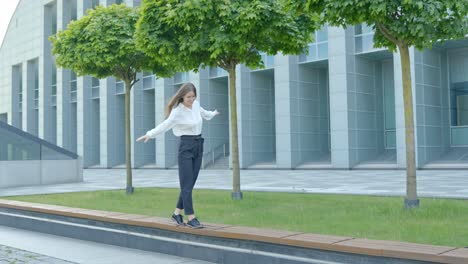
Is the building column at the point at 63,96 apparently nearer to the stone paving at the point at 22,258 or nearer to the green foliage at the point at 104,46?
the green foliage at the point at 104,46

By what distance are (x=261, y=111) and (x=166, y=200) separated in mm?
23098

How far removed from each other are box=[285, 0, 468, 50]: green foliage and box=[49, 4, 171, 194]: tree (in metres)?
5.67

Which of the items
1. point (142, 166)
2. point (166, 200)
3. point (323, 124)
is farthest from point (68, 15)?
point (166, 200)

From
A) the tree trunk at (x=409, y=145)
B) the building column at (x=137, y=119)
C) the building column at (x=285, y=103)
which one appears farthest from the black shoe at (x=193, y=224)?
the building column at (x=137, y=119)

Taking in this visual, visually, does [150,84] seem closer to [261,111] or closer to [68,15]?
[261,111]

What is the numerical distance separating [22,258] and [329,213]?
422 cm

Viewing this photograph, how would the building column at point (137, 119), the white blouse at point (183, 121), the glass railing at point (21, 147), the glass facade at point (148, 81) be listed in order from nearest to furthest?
the white blouse at point (183, 121)
the glass railing at point (21, 147)
the glass facade at point (148, 81)
the building column at point (137, 119)

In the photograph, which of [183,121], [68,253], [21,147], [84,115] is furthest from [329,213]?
[84,115]

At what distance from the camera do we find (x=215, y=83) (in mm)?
35844

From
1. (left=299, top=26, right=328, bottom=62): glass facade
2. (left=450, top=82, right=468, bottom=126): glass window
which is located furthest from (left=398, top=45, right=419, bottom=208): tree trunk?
(left=450, top=82, right=468, bottom=126): glass window

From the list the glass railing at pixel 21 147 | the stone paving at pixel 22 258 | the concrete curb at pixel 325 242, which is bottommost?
the stone paving at pixel 22 258

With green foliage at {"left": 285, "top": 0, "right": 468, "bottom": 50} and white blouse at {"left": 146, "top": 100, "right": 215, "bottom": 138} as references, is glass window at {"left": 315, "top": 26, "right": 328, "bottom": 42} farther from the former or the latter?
white blouse at {"left": 146, "top": 100, "right": 215, "bottom": 138}

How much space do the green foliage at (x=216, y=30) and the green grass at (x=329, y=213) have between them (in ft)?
9.23

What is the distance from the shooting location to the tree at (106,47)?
1229 centimetres
